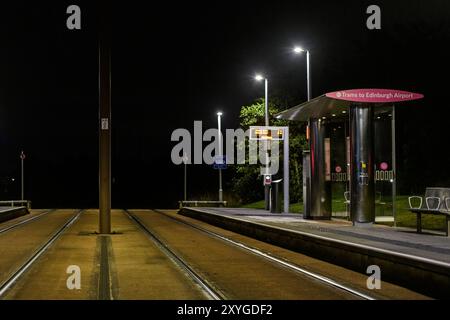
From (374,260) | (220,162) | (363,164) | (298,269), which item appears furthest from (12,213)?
(374,260)

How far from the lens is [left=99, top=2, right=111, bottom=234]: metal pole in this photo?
2470 cm

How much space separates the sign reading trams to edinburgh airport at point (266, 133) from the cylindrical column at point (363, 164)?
1276 centimetres

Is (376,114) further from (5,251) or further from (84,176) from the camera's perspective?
(84,176)

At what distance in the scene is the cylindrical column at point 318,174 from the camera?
25.8m

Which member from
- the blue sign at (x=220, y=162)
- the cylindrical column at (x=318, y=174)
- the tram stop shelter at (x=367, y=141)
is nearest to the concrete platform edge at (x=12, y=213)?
the blue sign at (x=220, y=162)

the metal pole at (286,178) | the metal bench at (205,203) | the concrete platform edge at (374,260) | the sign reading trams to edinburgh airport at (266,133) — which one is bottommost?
the metal bench at (205,203)

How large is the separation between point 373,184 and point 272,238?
3504 millimetres

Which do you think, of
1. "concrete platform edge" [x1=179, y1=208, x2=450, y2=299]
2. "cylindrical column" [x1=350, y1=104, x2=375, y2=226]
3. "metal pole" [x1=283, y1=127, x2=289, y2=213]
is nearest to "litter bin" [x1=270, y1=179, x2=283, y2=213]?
"metal pole" [x1=283, y1=127, x2=289, y2=213]

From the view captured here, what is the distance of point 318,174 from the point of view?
2577cm

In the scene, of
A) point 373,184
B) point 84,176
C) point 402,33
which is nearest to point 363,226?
point 373,184

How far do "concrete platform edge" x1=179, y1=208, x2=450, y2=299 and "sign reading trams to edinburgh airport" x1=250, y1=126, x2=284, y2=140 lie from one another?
40.5 ft

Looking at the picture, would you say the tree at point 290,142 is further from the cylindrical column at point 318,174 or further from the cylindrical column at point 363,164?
the cylindrical column at point 363,164

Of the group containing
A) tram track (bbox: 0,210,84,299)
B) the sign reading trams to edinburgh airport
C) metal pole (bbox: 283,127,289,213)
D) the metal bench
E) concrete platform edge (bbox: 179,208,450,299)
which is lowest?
the metal bench

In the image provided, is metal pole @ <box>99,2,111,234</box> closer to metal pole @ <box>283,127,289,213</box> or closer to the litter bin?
the litter bin
